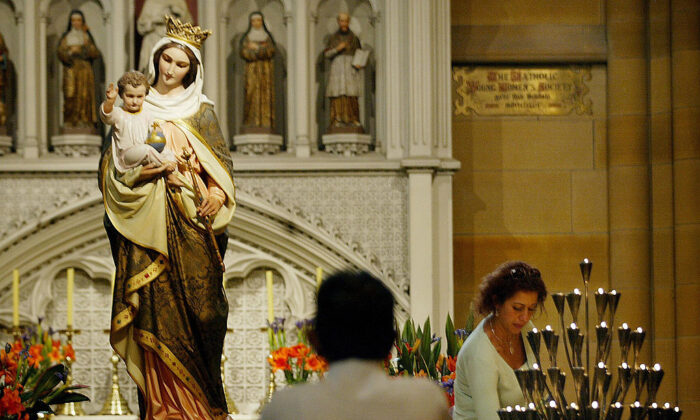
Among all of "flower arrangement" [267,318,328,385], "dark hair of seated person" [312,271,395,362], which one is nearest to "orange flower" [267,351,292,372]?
"flower arrangement" [267,318,328,385]

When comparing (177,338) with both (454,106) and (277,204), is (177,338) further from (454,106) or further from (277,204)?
(454,106)

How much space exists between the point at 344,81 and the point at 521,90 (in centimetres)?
128

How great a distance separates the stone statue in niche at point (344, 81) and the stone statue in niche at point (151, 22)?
0.91 m

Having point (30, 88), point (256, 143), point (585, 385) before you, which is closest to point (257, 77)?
point (256, 143)

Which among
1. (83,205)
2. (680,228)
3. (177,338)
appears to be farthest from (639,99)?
(177,338)

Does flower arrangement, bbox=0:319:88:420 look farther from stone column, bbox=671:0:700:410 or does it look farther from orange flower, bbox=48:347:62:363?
stone column, bbox=671:0:700:410

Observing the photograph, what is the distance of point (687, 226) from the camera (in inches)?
290

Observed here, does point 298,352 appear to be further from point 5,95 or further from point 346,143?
point 5,95

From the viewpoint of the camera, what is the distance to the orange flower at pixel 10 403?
446 cm

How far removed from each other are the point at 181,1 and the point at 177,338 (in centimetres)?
328

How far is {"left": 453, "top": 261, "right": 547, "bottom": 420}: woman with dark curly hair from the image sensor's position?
4117 mm

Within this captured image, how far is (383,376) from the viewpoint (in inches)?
93.4

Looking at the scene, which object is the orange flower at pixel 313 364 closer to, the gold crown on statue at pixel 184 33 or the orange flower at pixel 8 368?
the orange flower at pixel 8 368

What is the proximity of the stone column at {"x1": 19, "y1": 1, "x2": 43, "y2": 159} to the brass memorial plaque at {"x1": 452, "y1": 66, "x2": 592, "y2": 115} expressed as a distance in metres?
2.63
